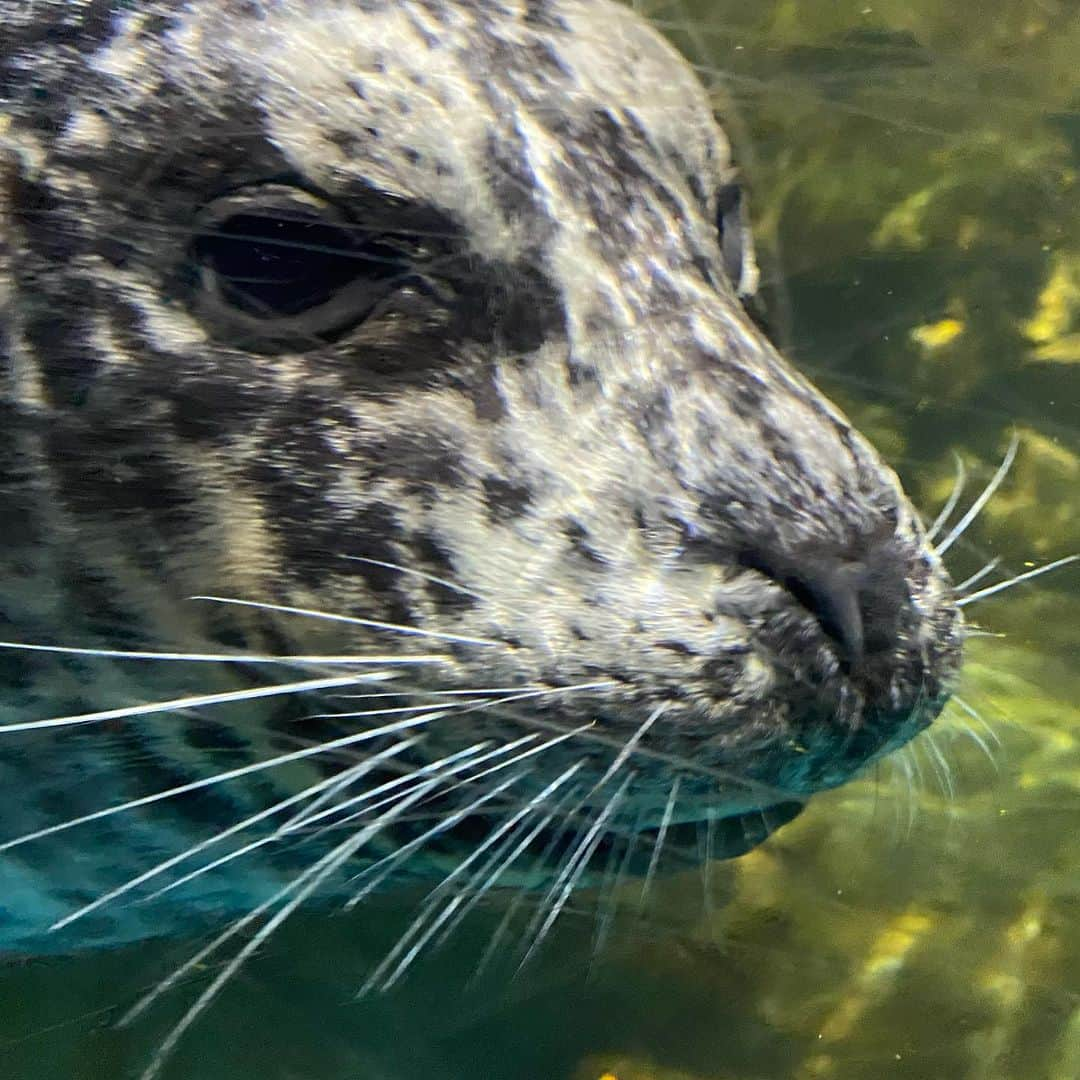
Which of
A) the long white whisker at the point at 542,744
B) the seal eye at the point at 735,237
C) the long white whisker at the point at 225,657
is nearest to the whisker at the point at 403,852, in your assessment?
the long white whisker at the point at 542,744

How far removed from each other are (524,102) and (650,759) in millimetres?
699

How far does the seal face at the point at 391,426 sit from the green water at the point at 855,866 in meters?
0.59

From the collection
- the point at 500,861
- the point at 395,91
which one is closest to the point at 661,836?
the point at 500,861

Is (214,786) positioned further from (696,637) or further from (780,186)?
(780,186)

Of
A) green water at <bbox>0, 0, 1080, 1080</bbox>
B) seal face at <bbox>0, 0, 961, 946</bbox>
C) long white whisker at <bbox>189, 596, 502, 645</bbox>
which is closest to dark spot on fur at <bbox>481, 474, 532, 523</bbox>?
seal face at <bbox>0, 0, 961, 946</bbox>

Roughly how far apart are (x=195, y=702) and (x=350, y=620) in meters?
0.18

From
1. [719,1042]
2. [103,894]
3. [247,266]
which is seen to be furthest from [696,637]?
[719,1042]

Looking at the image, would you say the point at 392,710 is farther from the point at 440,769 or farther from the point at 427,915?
the point at 427,915

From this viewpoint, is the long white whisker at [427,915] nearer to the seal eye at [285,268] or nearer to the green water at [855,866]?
the green water at [855,866]

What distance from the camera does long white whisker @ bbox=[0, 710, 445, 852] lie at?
122 cm

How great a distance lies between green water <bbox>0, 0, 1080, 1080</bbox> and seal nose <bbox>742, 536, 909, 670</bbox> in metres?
0.70

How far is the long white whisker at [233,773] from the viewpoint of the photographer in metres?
1.22

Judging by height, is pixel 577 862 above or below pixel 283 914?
above

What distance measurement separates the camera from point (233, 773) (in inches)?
52.1
